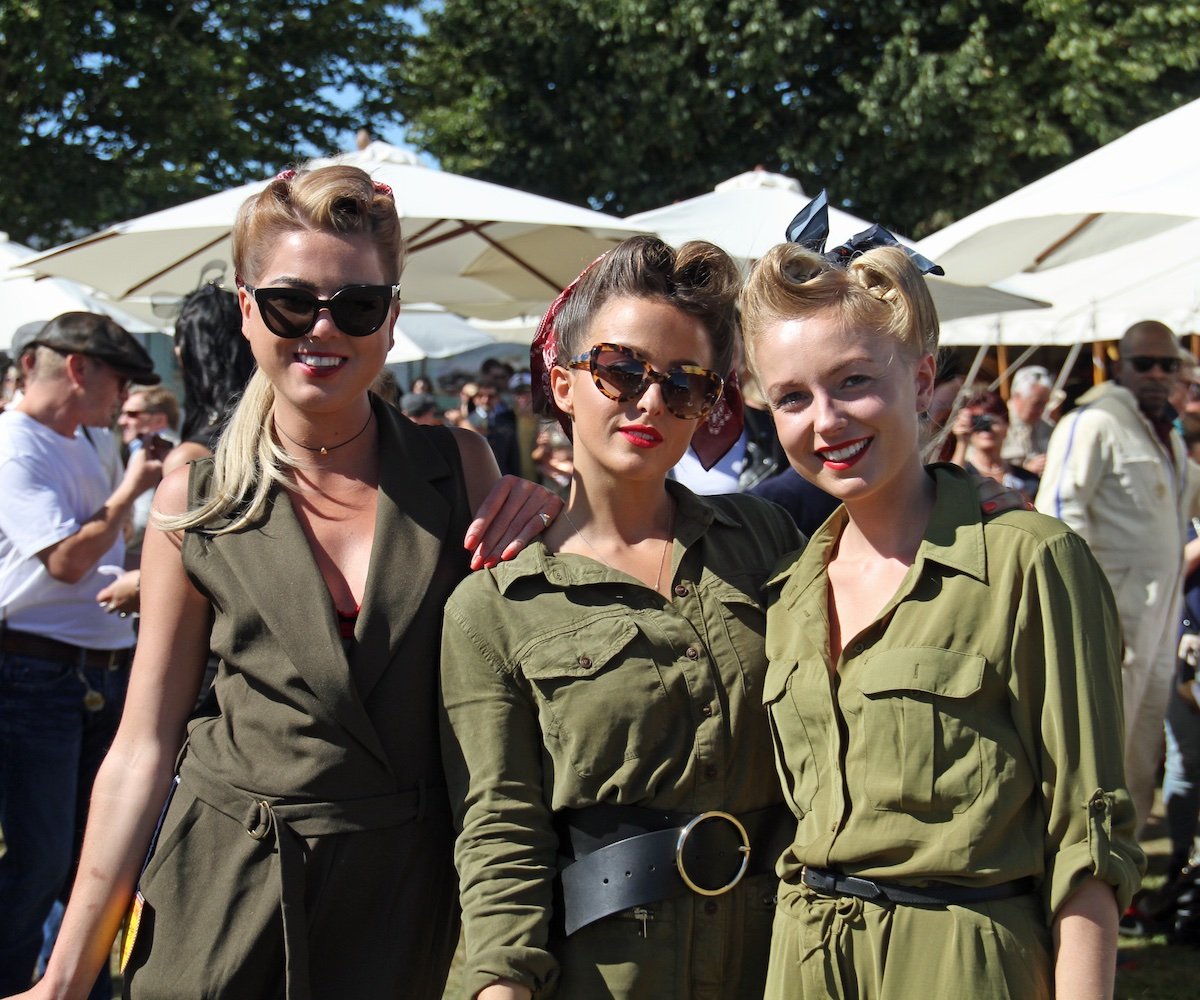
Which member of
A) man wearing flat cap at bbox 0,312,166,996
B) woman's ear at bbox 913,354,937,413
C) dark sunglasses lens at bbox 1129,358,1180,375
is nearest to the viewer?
woman's ear at bbox 913,354,937,413

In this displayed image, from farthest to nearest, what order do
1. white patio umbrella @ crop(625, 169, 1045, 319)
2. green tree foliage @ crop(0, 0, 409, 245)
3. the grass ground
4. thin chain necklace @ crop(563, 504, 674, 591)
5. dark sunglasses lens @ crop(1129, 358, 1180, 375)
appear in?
green tree foliage @ crop(0, 0, 409, 245) < white patio umbrella @ crop(625, 169, 1045, 319) < dark sunglasses lens @ crop(1129, 358, 1180, 375) < the grass ground < thin chain necklace @ crop(563, 504, 674, 591)

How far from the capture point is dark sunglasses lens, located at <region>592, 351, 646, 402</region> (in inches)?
84.2

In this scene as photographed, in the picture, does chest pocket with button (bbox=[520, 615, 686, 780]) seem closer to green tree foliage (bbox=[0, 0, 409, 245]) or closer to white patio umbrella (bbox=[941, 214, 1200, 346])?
white patio umbrella (bbox=[941, 214, 1200, 346])

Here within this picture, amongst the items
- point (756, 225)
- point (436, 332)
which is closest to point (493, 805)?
point (756, 225)

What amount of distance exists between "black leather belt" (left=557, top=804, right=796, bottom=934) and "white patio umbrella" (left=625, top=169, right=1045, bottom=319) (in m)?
4.95

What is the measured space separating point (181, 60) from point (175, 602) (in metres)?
16.8

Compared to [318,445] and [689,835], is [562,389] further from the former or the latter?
[689,835]

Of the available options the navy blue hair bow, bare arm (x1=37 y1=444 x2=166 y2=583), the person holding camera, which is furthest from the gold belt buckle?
the person holding camera

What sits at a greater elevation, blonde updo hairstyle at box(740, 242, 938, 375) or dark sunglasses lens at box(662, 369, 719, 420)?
blonde updo hairstyle at box(740, 242, 938, 375)

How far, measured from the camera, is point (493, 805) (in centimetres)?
204

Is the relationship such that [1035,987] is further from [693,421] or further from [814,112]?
[814,112]

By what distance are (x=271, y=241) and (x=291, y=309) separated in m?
0.15

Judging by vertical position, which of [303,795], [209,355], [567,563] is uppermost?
[209,355]

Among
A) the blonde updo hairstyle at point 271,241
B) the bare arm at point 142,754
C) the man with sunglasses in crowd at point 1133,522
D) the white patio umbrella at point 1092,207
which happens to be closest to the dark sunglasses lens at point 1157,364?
the man with sunglasses in crowd at point 1133,522
